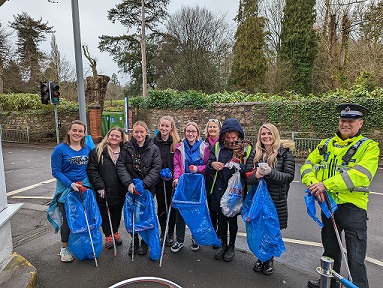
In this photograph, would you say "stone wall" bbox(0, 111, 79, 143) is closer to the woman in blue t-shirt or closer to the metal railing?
the metal railing

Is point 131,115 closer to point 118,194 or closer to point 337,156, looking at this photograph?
point 118,194

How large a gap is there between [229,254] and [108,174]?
6.02ft

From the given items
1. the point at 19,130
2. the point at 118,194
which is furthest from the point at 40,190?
the point at 19,130

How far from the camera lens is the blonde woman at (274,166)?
9.89 feet

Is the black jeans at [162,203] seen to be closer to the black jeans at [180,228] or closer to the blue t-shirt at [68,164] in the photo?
the black jeans at [180,228]

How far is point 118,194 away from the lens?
368 cm

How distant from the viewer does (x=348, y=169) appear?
8.32 feet

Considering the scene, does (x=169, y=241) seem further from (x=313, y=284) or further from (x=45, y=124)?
(x=45, y=124)

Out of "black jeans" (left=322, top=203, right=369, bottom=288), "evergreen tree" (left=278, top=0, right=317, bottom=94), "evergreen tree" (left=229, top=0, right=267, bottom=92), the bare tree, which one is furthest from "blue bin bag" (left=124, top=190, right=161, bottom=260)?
"evergreen tree" (left=278, top=0, right=317, bottom=94)

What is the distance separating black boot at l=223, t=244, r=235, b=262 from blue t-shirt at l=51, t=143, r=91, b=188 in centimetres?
204

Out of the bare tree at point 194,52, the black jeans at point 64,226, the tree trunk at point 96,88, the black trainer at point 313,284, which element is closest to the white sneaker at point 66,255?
the black jeans at point 64,226

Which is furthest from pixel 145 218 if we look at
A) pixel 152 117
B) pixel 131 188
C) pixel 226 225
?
pixel 152 117

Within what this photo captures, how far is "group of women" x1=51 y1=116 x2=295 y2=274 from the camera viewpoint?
3.21 m

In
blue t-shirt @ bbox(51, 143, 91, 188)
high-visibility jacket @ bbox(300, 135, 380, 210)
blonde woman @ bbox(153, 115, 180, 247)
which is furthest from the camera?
blonde woman @ bbox(153, 115, 180, 247)
